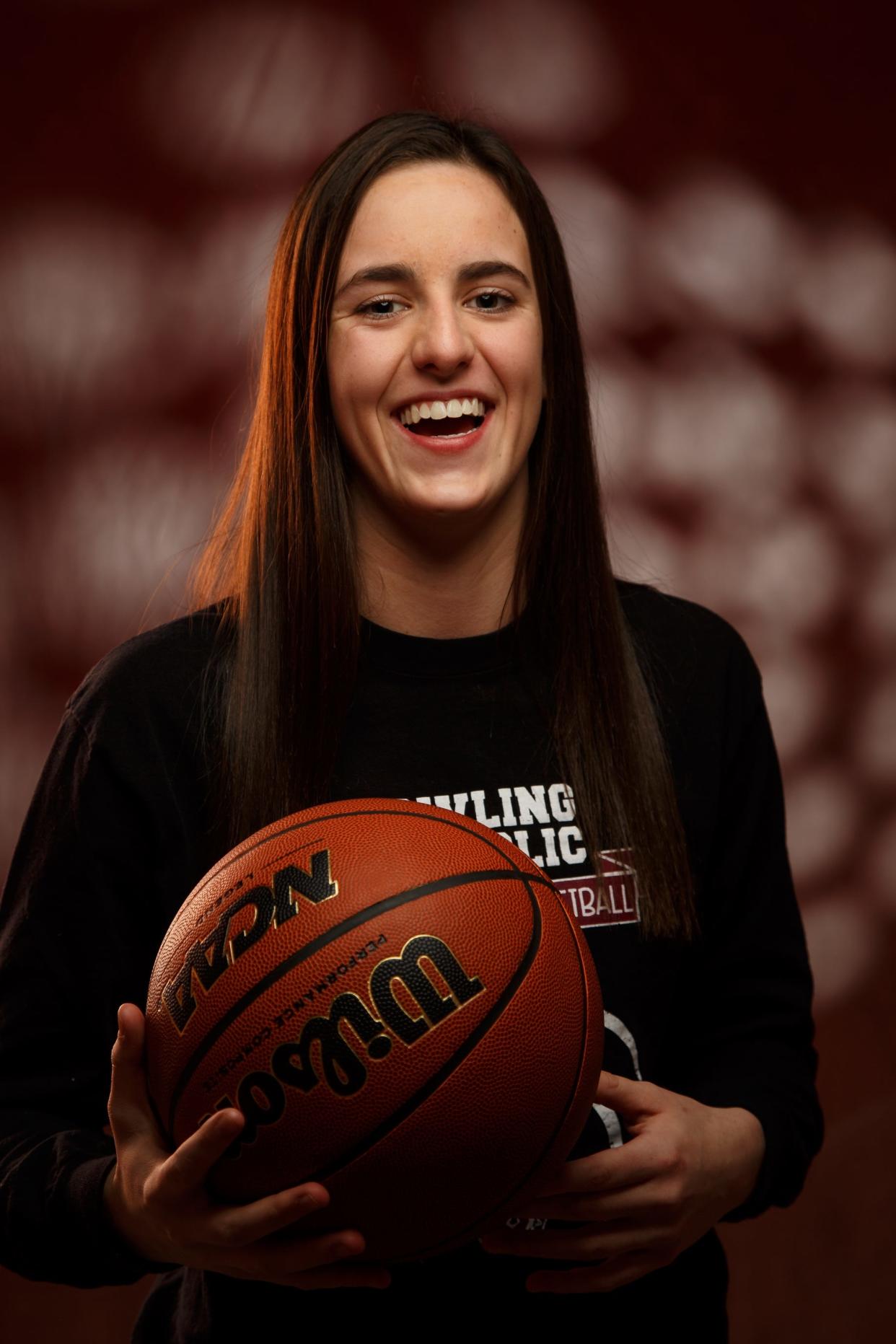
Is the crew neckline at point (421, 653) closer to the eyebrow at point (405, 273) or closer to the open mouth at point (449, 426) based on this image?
the open mouth at point (449, 426)

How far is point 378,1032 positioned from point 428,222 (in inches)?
27.3

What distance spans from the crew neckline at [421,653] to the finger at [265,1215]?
1.64 ft

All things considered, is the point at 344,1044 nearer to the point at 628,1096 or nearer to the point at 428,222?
the point at 628,1096

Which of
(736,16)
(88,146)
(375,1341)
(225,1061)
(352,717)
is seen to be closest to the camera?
(225,1061)

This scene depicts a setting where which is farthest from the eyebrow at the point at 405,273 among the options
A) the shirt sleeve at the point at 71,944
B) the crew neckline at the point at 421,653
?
the shirt sleeve at the point at 71,944

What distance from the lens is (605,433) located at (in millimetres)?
2254

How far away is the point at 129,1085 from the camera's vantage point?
0.88 m

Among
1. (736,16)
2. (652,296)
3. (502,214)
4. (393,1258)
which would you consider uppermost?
(736,16)

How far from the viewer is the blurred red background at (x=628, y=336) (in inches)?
81.1

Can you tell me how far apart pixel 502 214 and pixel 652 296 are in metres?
1.10

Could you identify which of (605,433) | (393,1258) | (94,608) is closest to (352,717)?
(393,1258)

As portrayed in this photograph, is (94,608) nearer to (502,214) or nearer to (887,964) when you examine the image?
(502,214)

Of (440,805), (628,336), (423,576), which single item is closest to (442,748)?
(440,805)

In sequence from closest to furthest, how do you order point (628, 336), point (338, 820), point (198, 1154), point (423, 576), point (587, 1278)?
1. point (198, 1154)
2. point (338, 820)
3. point (587, 1278)
4. point (423, 576)
5. point (628, 336)
